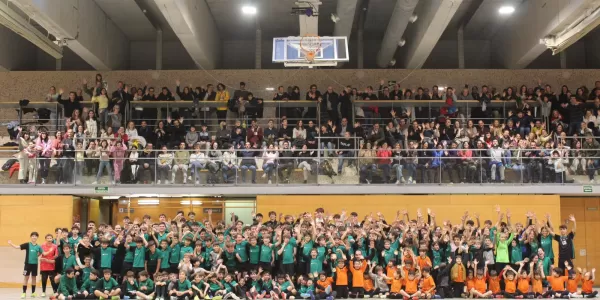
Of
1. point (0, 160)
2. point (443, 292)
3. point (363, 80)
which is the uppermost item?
point (363, 80)

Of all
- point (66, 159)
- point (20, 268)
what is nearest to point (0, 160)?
point (66, 159)

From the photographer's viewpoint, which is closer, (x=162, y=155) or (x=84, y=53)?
(x=162, y=155)

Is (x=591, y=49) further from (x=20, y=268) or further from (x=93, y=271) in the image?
(x=20, y=268)

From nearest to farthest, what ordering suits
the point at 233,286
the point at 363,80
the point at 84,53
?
the point at 233,286
the point at 84,53
the point at 363,80

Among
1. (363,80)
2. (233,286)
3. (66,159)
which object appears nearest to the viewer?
(233,286)

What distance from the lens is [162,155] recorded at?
65.6ft

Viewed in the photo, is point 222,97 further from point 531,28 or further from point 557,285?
point 557,285

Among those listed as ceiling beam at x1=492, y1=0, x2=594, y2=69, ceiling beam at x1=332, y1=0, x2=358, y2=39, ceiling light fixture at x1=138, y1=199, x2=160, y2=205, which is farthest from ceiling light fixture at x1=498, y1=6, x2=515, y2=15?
ceiling light fixture at x1=138, y1=199, x2=160, y2=205

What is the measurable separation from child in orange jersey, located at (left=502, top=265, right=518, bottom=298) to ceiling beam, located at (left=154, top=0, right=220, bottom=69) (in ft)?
39.3

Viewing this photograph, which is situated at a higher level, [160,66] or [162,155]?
[160,66]

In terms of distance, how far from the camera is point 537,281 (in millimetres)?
16562

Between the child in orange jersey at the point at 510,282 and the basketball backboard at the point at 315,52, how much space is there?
7370mm

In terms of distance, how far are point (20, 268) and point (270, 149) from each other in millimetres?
8873

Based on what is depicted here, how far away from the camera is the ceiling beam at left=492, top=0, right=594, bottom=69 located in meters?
20.0
